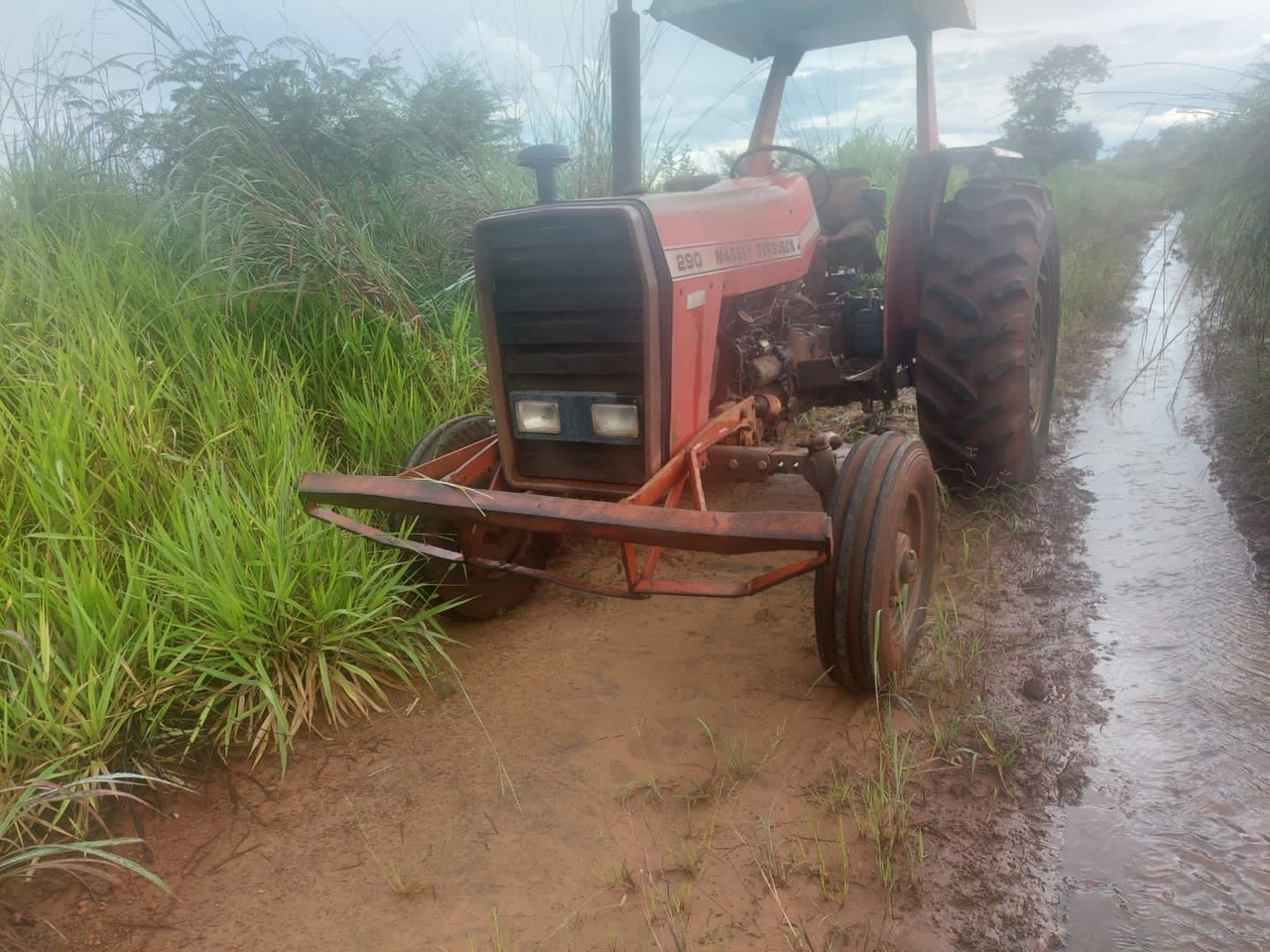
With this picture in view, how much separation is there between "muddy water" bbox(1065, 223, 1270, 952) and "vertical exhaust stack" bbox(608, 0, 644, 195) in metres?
2.07

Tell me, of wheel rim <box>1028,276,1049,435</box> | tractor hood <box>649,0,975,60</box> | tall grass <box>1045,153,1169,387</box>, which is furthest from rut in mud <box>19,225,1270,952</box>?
tall grass <box>1045,153,1169,387</box>

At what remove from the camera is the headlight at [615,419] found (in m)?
2.48

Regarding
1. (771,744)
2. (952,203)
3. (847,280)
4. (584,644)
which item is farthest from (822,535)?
(847,280)

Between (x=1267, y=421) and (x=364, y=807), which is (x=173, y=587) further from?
(x=1267, y=421)

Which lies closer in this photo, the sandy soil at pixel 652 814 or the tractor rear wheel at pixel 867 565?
the sandy soil at pixel 652 814

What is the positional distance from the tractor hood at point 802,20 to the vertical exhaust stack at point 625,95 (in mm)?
1044

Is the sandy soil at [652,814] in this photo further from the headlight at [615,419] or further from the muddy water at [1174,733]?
the headlight at [615,419]

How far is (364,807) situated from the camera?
2.15 meters

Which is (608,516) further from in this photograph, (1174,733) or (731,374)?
(1174,733)

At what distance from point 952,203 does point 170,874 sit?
3.44 m

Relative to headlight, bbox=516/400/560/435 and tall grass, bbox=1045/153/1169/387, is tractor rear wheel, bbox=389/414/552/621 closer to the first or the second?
headlight, bbox=516/400/560/435

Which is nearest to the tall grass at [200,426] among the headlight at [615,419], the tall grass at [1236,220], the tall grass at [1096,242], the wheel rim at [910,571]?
the headlight at [615,419]

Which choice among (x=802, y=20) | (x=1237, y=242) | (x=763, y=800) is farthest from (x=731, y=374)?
(x=1237, y=242)

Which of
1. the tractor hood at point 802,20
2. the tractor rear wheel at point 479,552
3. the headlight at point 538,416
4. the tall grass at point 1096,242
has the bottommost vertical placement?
the tall grass at point 1096,242
